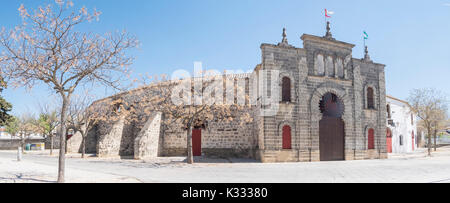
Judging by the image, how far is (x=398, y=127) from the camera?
98.6 feet

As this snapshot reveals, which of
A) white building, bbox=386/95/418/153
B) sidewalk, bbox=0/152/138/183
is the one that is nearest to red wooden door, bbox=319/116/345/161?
white building, bbox=386/95/418/153

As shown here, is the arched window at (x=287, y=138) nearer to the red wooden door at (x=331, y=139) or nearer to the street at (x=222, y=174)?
the red wooden door at (x=331, y=139)

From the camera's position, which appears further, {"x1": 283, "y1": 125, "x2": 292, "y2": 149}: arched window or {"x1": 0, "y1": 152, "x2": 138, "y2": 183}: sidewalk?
{"x1": 283, "y1": 125, "x2": 292, "y2": 149}: arched window

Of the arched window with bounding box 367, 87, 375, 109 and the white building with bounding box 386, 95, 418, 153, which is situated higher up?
the arched window with bounding box 367, 87, 375, 109

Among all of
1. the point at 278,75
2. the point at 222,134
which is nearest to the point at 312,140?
the point at 278,75

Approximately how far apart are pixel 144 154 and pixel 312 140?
11.1 m

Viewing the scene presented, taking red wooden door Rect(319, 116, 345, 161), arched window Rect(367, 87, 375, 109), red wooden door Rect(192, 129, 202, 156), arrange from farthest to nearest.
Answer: red wooden door Rect(192, 129, 202, 156), arched window Rect(367, 87, 375, 109), red wooden door Rect(319, 116, 345, 161)

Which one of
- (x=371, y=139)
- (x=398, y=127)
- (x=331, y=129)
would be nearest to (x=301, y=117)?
(x=331, y=129)

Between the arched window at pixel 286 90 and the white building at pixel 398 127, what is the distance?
638 inches

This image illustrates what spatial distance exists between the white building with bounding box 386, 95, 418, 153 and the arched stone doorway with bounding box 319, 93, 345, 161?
12.5 m

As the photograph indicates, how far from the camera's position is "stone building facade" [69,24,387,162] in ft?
56.0

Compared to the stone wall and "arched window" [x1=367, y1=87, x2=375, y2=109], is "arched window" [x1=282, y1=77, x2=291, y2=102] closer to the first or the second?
"arched window" [x1=367, y1=87, x2=375, y2=109]

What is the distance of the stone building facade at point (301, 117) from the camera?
17062 mm

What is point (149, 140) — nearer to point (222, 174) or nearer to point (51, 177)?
point (222, 174)
